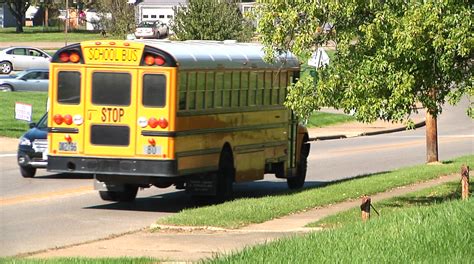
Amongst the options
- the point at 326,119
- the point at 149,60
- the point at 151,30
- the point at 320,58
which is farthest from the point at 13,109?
the point at 151,30

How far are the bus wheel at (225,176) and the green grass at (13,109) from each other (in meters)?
15.7

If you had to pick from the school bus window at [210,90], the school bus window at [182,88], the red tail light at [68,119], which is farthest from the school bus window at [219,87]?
the red tail light at [68,119]

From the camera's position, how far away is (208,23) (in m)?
46.7

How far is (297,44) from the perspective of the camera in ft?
60.0

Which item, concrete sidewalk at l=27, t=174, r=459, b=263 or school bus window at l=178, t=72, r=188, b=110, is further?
school bus window at l=178, t=72, r=188, b=110

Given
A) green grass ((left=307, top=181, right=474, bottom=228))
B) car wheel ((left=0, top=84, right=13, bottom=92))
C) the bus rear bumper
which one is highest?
the bus rear bumper

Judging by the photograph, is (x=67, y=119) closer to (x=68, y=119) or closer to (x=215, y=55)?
(x=68, y=119)

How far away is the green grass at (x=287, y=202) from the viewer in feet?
57.9

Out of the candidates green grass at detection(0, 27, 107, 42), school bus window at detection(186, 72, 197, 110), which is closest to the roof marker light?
school bus window at detection(186, 72, 197, 110)

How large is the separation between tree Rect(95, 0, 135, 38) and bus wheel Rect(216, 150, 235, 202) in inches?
1610

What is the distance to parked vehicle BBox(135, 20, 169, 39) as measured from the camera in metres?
81.2

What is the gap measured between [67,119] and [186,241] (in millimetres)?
4963

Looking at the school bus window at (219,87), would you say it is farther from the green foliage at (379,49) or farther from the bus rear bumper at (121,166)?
the green foliage at (379,49)

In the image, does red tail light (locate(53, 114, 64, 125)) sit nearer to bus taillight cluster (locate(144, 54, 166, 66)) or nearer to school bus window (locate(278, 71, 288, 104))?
bus taillight cluster (locate(144, 54, 166, 66))
